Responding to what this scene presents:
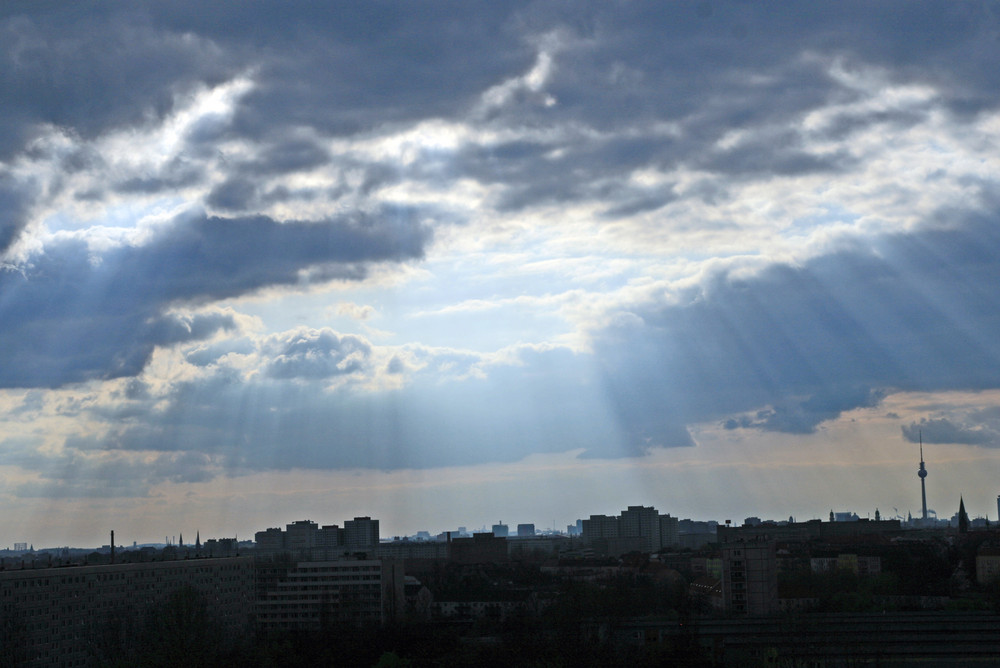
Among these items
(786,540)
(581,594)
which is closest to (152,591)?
(581,594)

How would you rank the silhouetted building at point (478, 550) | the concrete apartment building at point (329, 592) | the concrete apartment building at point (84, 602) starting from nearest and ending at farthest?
the concrete apartment building at point (84, 602) → the concrete apartment building at point (329, 592) → the silhouetted building at point (478, 550)

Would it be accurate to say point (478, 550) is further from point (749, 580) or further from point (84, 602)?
point (84, 602)

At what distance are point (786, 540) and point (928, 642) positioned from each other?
120 meters

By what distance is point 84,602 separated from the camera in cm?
5369

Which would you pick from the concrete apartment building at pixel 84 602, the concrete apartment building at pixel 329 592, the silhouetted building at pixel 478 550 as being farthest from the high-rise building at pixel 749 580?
the silhouetted building at pixel 478 550

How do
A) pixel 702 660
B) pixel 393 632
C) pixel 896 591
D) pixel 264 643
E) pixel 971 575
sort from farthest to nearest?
pixel 971 575 < pixel 896 591 < pixel 393 632 < pixel 264 643 < pixel 702 660

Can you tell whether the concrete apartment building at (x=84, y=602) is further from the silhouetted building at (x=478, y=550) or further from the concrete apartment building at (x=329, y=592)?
the silhouetted building at (x=478, y=550)

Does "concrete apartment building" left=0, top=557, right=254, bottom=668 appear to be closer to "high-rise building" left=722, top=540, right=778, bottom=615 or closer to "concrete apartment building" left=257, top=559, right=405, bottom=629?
"concrete apartment building" left=257, top=559, right=405, bottom=629

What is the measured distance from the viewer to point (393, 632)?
58.9 meters

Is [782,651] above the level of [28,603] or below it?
below

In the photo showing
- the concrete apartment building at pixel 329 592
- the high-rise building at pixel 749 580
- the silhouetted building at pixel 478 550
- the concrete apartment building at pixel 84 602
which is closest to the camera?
the concrete apartment building at pixel 84 602

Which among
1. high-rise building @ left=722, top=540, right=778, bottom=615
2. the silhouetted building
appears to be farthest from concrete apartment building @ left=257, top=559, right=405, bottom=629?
the silhouetted building

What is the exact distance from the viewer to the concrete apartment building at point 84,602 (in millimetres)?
48969

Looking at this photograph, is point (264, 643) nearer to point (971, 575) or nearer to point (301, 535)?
point (971, 575)
